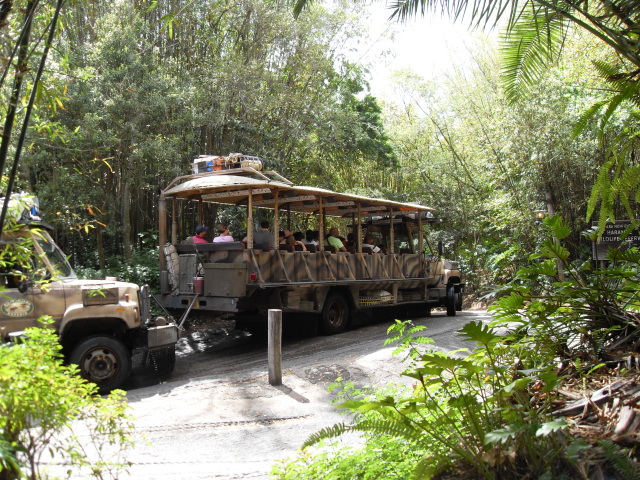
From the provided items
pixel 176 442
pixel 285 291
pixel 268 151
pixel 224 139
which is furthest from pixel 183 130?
pixel 176 442

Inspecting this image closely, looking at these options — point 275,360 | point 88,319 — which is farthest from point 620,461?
point 88,319

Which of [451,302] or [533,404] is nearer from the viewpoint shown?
[533,404]

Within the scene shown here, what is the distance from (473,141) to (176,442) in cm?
1971

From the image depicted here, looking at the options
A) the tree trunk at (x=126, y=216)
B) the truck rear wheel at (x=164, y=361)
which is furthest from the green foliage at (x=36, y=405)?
the tree trunk at (x=126, y=216)

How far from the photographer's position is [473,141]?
23.0 meters

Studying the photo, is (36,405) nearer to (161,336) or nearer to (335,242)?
(161,336)

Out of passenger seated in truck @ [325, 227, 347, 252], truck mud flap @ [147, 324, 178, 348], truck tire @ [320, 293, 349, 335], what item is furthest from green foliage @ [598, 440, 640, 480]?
passenger seated in truck @ [325, 227, 347, 252]

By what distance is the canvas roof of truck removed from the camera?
10.3 metres

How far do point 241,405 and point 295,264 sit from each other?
4.51 m

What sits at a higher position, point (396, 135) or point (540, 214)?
point (396, 135)

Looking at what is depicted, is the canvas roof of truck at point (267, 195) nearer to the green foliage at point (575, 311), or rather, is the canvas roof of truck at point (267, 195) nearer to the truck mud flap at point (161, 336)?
the truck mud flap at point (161, 336)

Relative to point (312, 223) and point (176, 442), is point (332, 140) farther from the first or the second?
point (176, 442)

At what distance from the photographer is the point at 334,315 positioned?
12.6 m

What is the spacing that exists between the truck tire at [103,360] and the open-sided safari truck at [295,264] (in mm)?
2373
